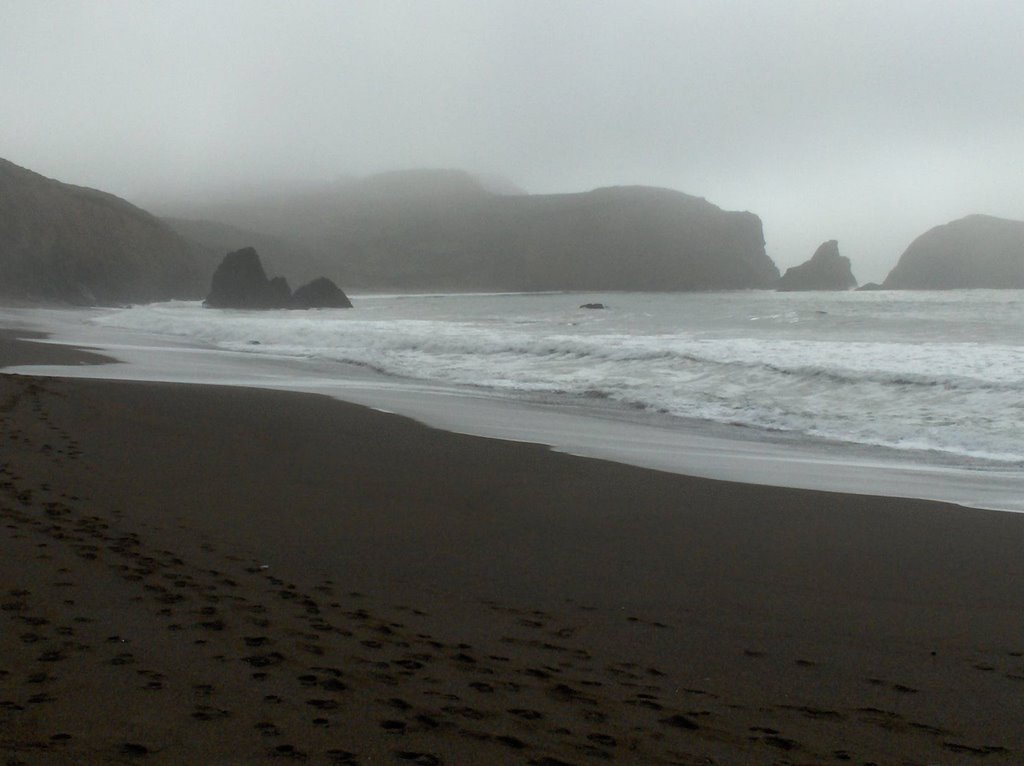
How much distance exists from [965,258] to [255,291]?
328 feet

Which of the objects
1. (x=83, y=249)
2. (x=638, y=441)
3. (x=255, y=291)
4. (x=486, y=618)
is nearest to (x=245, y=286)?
(x=255, y=291)

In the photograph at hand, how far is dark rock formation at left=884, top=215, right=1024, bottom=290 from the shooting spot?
124m

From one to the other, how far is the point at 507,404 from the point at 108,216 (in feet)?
356

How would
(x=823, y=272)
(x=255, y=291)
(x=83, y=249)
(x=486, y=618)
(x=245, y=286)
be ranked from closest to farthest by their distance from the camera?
(x=486, y=618) < (x=255, y=291) < (x=245, y=286) < (x=83, y=249) < (x=823, y=272)

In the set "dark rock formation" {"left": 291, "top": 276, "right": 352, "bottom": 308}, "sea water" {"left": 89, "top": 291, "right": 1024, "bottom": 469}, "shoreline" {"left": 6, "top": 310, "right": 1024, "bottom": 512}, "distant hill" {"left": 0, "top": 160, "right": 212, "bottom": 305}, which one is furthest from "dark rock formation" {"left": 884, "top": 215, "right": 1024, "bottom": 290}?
"shoreline" {"left": 6, "top": 310, "right": 1024, "bottom": 512}

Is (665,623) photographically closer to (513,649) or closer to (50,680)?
(513,649)

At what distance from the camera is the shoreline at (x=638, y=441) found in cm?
767

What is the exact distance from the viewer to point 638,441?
9.84 meters

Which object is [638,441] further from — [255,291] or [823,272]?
[823,272]

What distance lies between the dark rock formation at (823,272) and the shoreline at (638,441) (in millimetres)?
129483

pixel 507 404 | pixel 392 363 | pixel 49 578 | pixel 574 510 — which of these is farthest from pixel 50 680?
pixel 392 363

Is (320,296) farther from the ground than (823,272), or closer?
closer

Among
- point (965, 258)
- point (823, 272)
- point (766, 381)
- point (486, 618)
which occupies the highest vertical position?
point (965, 258)

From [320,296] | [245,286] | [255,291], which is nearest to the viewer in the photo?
[320,296]
